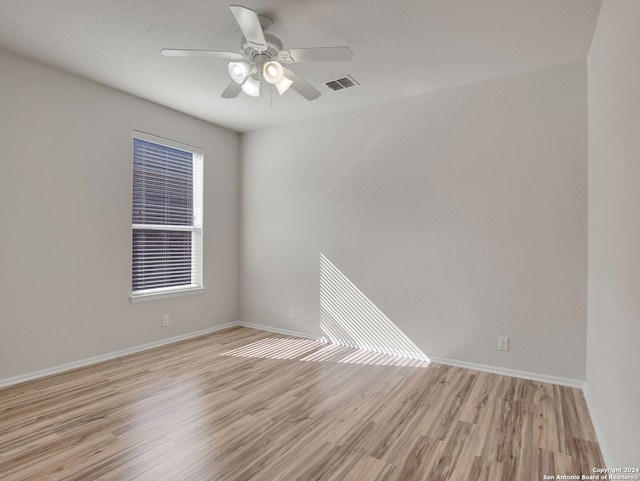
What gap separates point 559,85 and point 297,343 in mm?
3671

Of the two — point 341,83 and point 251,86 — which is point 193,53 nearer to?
point 251,86

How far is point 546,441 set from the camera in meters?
2.11

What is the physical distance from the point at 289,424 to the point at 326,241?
233 centimetres

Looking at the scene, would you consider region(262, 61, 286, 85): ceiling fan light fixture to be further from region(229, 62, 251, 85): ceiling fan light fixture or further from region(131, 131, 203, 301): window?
region(131, 131, 203, 301): window

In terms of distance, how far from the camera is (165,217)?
4188 millimetres

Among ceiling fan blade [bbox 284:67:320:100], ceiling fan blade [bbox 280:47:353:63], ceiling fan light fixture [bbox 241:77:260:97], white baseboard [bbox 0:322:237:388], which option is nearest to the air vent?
ceiling fan blade [bbox 284:67:320:100]

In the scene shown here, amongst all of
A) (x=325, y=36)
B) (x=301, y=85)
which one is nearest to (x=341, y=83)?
(x=325, y=36)

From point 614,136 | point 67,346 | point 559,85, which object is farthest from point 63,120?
point 559,85

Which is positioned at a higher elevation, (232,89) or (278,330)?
(232,89)

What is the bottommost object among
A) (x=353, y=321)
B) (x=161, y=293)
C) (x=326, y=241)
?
(x=353, y=321)

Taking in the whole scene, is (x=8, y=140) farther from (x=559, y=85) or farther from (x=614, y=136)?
(x=559, y=85)

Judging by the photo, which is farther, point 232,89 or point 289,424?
point 232,89

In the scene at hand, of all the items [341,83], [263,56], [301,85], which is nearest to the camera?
[263,56]

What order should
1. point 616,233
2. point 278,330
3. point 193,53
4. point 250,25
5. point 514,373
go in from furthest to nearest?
1. point 278,330
2. point 514,373
3. point 193,53
4. point 250,25
5. point 616,233
